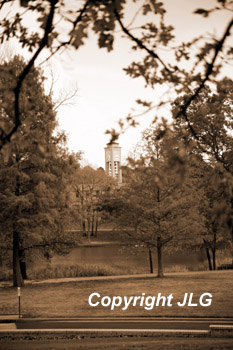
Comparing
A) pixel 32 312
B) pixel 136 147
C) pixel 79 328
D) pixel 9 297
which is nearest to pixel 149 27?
pixel 79 328

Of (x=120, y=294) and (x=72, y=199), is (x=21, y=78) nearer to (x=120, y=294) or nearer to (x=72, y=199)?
(x=120, y=294)

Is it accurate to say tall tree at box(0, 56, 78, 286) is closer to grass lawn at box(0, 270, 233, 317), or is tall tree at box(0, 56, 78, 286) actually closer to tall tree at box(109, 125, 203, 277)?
grass lawn at box(0, 270, 233, 317)

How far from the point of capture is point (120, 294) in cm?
2216

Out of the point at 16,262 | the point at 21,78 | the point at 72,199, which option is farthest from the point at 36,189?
the point at 21,78

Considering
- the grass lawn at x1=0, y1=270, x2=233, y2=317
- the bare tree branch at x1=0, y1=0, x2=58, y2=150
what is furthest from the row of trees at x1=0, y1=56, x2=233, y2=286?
the bare tree branch at x1=0, y1=0, x2=58, y2=150

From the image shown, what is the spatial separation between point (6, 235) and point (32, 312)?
8728mm

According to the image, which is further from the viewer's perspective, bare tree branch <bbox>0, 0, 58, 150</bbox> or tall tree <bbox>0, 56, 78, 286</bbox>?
tall tree <bbox>0, 56, 78, 286</bbox>

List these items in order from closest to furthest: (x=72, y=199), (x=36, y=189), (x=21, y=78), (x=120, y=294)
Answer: (x=21, y=78) → (x=120, y=294) → (x=36, y=189) → (x=72, y=199)

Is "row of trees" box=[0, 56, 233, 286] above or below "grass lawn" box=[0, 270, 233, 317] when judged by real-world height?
above

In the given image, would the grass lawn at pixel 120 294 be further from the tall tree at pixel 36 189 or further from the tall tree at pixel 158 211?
the tall tree at pixel 36 189

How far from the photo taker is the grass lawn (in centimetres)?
1833

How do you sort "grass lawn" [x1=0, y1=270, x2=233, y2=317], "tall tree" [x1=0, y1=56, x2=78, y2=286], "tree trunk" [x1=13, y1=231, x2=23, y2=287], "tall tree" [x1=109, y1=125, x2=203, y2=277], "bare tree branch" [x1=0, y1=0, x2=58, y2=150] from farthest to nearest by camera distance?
1. "tall tree" [x1=109, y1=125, x2=203, y2=277]
2. "tree trunk" [x1=13, y1=231, x2=23, y2=287]
3. "tall tree" [x1=0, y1=56, x2=78, y2=286]
4. "grass lawn" [x1=0, y1=270, x2=233, y2=317]
5. "bare tree branch" [x1=0, y1=0, x2=58, y2=150]

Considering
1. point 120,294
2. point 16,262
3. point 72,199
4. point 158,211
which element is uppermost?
point 72,199

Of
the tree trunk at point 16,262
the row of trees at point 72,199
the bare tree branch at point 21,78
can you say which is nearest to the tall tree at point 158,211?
the row of trees at point 72,199
